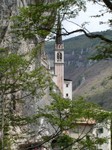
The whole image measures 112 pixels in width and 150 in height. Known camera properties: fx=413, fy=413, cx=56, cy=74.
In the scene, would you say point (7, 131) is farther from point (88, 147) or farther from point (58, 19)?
point (58, 19)

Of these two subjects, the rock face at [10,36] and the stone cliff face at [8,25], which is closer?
the rock face at [10,36]

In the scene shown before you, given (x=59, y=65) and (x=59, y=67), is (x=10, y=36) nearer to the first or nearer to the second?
(x=59, y=67)

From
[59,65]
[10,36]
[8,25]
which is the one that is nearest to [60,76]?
[59,65]

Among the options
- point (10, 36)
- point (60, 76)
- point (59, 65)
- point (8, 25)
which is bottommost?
point (60, 76)

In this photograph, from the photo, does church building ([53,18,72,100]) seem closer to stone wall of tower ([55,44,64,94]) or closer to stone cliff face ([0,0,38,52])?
stone wall of tower ([55,44,64,94])

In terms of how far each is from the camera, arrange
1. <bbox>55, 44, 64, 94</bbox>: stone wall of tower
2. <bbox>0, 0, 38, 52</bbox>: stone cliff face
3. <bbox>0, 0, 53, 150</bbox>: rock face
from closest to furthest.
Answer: <bbox>0, 0, 53, 150</bbox>: rock face → <bbox>0, 0, 38, 52</bbox>: stone cliff face → <bbox>55, 44, 64, 94</bbox>: stone wall of tower

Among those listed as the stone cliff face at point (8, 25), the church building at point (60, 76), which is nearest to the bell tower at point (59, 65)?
the church building at point (60, 76)

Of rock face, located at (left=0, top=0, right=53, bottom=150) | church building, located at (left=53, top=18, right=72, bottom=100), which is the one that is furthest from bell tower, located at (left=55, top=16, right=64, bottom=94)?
rock face, located at (left=0, top=0, right=53, bottom=150)

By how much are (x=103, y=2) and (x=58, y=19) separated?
1376 mm

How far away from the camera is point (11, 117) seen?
18.8 m

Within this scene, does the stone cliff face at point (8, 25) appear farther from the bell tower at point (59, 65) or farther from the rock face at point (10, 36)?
the bell tower at point (59, 65)

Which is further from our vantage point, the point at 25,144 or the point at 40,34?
the point at 25,144

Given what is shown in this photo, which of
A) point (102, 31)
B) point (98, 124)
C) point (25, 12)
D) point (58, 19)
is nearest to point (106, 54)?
point (102, 31)

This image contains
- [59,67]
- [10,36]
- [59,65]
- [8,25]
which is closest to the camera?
[10,36]
